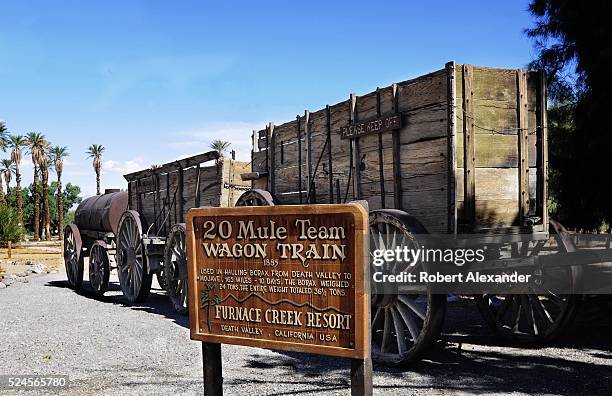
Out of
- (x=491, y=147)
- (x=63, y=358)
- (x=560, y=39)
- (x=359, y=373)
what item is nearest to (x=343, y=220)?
(x=359, y=373)

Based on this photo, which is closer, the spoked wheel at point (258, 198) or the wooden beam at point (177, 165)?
the spoked wheel at point (258, 198)

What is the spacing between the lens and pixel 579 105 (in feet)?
33.7

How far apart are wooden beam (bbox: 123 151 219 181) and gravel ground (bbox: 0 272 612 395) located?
2.88 metres

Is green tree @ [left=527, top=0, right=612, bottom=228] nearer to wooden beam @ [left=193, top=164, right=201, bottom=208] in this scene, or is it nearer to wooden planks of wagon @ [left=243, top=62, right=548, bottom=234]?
wooden planks of wagon @ [left=243, top=62, right=548, bottom=234]

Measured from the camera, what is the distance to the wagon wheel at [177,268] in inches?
388

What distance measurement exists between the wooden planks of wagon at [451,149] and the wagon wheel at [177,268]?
3.67 meters

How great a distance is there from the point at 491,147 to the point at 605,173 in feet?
15.8

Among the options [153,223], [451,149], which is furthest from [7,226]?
[451,149]

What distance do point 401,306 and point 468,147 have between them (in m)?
1.80

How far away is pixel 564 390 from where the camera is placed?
5.48m

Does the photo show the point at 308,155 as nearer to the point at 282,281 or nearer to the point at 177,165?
the point at 282,281

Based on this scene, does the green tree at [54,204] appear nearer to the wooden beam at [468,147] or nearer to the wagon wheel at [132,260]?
the wagon wheel at [132,260]

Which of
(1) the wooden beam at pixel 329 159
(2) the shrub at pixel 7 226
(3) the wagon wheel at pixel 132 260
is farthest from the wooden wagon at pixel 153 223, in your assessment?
(2) the shrub at pixel 7 226

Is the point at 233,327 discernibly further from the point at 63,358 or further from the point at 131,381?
the point at 63,358
